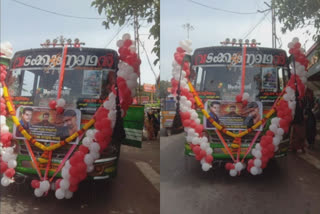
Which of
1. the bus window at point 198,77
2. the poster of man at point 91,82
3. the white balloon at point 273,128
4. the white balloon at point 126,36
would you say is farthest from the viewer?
the bus window at point 198,77

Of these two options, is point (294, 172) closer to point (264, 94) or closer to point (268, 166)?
point (268, 166)

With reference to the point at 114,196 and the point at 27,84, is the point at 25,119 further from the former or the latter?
the point at 114,196

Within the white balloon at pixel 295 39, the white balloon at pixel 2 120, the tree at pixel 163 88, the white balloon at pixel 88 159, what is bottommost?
the white balloon at pixel 88 159

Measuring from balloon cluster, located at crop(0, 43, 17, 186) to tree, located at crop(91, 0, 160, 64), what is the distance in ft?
2.35

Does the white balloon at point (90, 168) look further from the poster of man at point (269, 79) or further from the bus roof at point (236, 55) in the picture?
the poster of man at point (269, 79)

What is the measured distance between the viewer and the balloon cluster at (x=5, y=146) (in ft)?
6.28

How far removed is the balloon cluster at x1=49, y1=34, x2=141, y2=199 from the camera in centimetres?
205

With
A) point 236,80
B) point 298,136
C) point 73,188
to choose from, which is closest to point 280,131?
point 298,136

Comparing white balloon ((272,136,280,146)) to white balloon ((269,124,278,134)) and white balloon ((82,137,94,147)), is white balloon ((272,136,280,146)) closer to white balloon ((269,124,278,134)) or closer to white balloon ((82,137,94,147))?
white balloon ((269,124,278,134))

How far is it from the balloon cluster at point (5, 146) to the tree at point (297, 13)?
2.02 metres

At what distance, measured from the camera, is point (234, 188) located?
2357mm

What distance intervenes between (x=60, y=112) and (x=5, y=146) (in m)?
0.44

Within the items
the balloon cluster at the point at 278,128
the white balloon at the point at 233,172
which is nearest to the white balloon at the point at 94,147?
the white balloon at the point at 233,172

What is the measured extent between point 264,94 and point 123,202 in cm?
148
